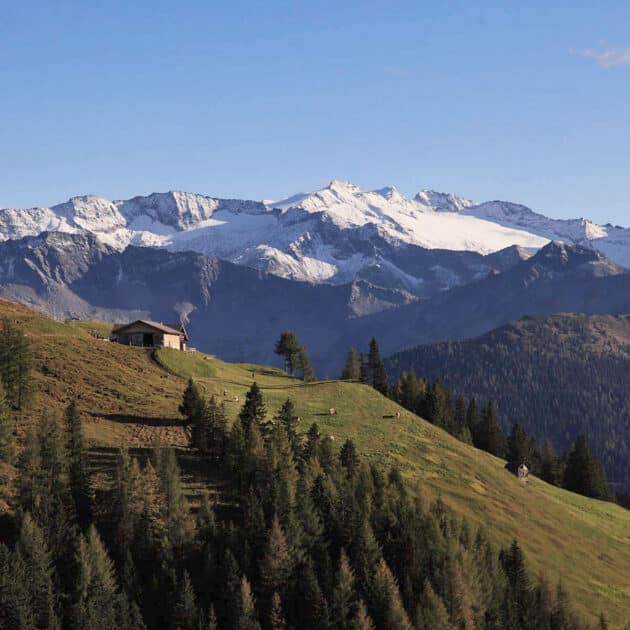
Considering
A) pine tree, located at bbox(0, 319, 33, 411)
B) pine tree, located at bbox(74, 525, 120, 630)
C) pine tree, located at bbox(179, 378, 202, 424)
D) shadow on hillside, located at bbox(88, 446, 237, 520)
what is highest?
pine tree, located at bbox(0, 319, 33, 411)

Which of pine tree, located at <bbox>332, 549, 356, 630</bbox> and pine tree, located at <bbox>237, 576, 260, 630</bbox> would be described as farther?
pine tree, located at <bbox>332, 549, 356, 630</bbox>

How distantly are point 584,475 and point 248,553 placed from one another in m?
117

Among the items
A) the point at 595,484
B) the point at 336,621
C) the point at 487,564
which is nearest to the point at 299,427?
the point at 487,564

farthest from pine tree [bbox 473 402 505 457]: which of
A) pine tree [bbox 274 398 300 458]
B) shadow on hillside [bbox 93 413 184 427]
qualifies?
shadow on hillside [bbox 93 413 184 427]

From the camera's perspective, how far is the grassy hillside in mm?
106312

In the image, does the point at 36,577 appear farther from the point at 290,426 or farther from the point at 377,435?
the point at 377,435

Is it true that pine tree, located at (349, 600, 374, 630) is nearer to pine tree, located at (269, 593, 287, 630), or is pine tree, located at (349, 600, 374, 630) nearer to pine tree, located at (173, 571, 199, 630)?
pine tree, located at (269, 593, 287, 630)

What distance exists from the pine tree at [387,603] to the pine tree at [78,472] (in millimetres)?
27663

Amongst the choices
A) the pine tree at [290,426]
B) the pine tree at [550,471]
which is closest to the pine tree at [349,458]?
the pine tree at [290,426]

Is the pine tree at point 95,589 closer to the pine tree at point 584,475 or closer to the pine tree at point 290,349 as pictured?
the pine tree at point 290,349

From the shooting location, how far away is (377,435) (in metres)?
128

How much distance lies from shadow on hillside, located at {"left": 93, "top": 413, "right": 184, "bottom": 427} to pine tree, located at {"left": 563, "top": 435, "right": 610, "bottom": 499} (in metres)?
100

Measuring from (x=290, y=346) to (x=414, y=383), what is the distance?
1203 inches

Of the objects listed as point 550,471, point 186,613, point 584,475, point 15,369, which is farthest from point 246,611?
point 550,471
